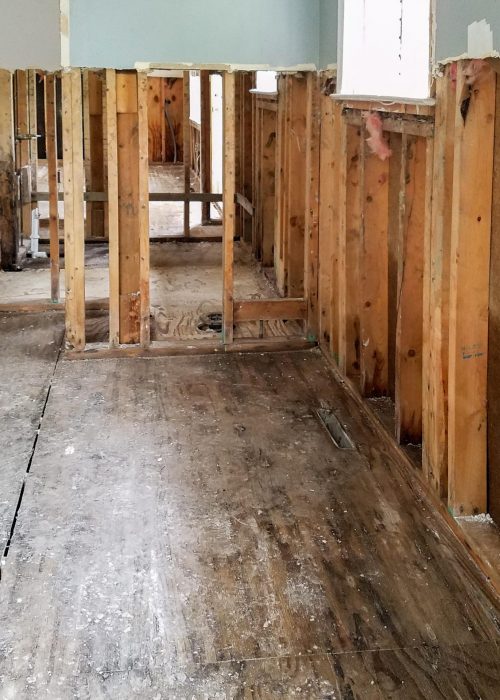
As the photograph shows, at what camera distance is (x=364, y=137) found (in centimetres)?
418

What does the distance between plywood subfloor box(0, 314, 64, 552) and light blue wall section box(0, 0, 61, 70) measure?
5.82 feet

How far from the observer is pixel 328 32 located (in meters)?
4.83

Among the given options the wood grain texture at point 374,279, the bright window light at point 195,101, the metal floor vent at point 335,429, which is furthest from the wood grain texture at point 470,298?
the bright window light at point 195,101

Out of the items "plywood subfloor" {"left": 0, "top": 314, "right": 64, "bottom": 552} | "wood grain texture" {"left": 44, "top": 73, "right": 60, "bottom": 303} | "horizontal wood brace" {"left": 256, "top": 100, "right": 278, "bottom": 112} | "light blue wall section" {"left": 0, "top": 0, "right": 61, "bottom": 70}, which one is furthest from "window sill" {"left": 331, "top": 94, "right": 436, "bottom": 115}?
"wood grain texture" {"left": 44, "top": 73, "right": 60, "bottom": 303}

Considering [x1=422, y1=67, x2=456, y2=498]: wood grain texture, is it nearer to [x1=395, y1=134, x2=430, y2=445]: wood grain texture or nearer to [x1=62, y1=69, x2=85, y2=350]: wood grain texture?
[x1=395, y1=134, x2=430, y2=445]: wood grain texture

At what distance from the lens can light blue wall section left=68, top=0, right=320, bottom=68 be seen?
487cm

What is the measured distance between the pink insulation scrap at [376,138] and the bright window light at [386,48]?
0.12 m

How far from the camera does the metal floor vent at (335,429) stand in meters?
3.98

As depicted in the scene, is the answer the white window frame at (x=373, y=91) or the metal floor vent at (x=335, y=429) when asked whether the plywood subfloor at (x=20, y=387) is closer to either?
the metal floor vent at (x=335, y=429)

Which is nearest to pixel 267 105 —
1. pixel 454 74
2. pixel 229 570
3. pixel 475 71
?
pixel 454 74

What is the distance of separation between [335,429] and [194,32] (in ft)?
8.40

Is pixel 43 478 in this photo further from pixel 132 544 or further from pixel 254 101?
pixel 254 101

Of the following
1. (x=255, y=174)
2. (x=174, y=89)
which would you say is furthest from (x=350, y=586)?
(x=174, y=89)

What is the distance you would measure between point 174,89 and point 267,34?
452 inches
